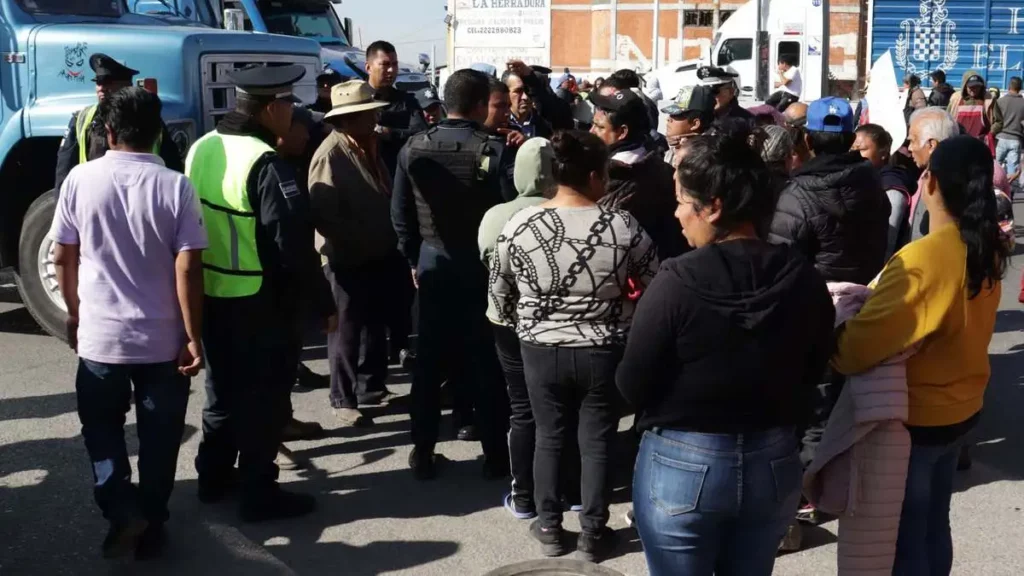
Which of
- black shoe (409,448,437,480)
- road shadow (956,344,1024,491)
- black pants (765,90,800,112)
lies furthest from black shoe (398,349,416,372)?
black pants (765,90,800,112)

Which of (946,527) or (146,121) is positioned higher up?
(146,121)

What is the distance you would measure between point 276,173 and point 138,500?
55.2 inches

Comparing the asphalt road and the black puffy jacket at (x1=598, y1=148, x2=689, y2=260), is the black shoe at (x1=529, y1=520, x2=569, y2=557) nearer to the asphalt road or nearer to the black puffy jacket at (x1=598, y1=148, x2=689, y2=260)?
the asphalt road

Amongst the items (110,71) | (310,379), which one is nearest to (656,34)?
(310,379)

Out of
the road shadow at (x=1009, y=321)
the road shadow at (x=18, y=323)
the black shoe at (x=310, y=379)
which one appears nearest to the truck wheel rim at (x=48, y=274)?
the road shadow at (x=18, y=323)

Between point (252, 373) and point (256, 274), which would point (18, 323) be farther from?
point (256, 274)

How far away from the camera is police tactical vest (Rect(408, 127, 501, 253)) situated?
5.02 m

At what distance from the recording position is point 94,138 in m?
5.84

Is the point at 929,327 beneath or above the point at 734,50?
beneath

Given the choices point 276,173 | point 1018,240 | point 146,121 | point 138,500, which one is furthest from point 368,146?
point 1018,240

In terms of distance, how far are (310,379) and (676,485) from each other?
4.37m

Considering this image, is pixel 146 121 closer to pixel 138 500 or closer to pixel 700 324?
pixel 138 500

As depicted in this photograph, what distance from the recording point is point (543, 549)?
14.7 feet

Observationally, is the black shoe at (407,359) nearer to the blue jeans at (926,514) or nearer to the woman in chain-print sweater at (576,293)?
the woman in chain-print sweater at (576,293)
